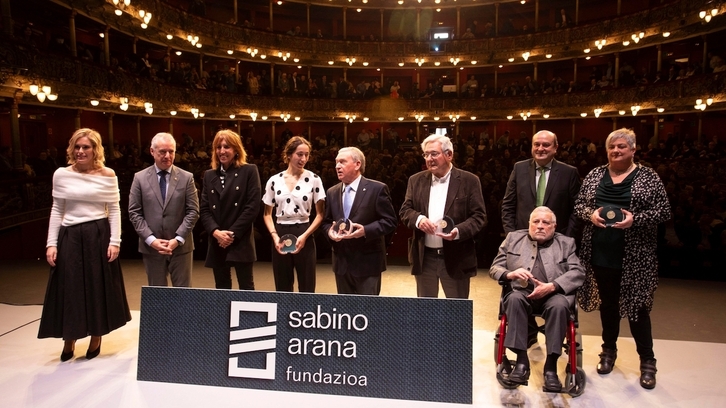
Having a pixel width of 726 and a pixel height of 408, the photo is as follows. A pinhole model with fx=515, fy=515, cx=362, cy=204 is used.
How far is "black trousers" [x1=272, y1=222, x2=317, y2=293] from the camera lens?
13.7 ft

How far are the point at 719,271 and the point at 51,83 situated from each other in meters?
14.1

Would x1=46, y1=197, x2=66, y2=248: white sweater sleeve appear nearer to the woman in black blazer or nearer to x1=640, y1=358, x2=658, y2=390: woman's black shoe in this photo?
the woman in black blazer

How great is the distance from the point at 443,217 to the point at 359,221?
24.8 inches

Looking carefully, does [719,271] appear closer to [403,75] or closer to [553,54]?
[553,54]

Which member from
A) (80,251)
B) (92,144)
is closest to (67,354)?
(80,251)

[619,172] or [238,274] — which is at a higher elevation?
[619,172]

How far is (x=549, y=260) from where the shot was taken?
3531mm

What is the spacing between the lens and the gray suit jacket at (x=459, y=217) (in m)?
3.86

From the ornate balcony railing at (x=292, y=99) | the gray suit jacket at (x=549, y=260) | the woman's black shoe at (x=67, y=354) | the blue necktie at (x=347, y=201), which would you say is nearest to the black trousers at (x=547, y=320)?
the gray suit jacket at (x=549, y=260)

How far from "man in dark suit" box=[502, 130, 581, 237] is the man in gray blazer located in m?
2.59

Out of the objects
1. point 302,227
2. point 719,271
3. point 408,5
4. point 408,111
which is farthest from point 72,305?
point 408,5

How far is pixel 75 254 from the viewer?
148 inches

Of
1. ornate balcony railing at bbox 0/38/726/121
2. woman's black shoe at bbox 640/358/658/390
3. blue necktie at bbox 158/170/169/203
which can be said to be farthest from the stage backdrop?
ornate balcony railing at bbox 0/38/726/121

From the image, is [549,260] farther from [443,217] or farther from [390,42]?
[390,42]
